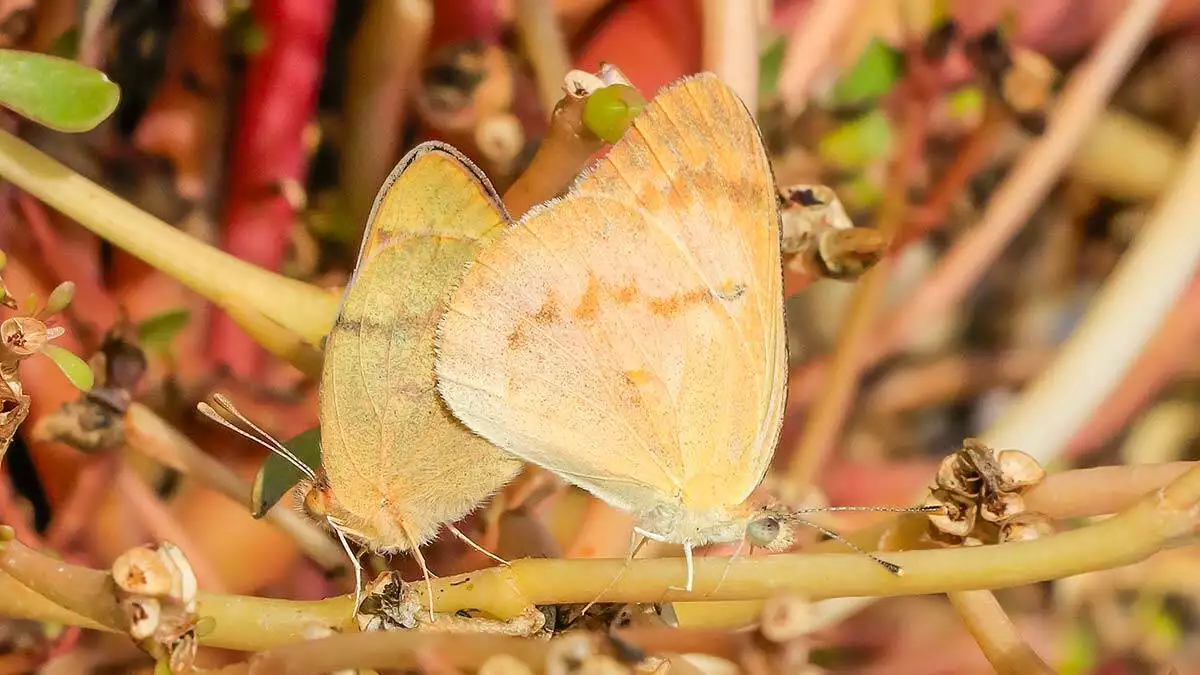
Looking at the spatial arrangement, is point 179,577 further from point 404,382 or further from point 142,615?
point 404,382

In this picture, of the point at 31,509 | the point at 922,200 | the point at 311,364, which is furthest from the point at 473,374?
the point at 922,200

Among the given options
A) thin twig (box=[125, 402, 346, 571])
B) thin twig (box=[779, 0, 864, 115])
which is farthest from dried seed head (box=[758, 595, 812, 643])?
thin twig (box=[779, 0, 864, 115])

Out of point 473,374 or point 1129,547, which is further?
point 473,374

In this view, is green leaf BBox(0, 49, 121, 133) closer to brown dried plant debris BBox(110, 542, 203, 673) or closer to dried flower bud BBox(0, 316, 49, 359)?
dried flower bud BBox(0, 316, 49, 359)

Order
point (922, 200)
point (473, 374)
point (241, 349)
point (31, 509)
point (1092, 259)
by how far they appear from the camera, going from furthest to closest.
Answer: point (1092, 259) < point (922, 200) < point (241, 349) < point (31, 509) < point (473, 374)

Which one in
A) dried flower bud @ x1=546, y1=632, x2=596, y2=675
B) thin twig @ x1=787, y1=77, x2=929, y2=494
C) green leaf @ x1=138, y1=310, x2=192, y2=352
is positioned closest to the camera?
dried flower bud @ x1=546, y1=632, x2=596, y2=675

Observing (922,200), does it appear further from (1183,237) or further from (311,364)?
(311,364)
